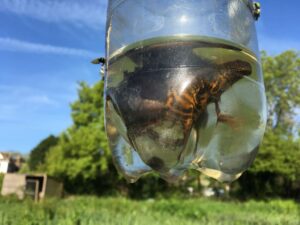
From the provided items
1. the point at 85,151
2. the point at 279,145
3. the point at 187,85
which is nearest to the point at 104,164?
the point at 85,151

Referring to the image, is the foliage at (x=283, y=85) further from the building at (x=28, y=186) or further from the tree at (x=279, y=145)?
the building at (x=28, y=186)

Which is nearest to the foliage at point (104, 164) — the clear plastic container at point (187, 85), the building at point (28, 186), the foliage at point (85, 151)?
the foliage at point (85, 151)

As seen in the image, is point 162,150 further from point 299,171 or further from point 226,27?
point 299,171

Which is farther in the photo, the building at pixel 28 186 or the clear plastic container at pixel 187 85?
the building at pixel 28 186

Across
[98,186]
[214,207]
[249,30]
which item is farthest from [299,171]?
[249,30]

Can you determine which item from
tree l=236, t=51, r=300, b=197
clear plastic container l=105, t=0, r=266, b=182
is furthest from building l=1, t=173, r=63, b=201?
tree l=236, t=51, r=300, b=197
